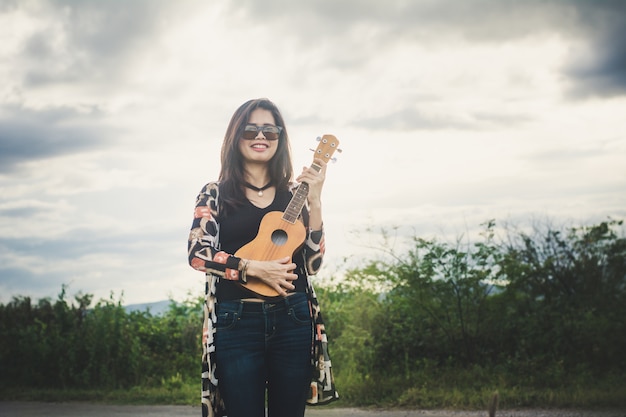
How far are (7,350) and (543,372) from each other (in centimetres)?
842

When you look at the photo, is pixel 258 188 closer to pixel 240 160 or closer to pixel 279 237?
pixel 240 160

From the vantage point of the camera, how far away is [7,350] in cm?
1147

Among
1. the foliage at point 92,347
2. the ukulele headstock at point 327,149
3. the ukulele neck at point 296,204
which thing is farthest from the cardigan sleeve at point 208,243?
the foliage at point 92,347

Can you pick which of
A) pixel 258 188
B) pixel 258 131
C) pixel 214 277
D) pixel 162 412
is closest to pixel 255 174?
pixel 258 188

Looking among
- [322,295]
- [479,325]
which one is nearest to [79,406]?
[322,295]

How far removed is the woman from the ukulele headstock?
1.9 inches

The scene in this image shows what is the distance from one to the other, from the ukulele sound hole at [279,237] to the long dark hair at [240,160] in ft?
0.76

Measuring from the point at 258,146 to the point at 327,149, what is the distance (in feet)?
1.21

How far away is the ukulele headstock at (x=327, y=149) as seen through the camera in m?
3.57

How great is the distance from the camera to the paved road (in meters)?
7.68

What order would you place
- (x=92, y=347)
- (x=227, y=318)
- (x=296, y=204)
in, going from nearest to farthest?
(x=227, y=318) < (x=296, y=204) < (x=92, y=347)

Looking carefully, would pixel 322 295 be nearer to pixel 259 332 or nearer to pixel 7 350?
pixel 7 350

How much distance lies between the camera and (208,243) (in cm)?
321

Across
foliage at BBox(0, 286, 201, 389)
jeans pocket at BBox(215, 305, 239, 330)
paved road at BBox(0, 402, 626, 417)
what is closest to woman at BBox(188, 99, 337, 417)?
jeans pocket at BBox(215, 305, 239, 330)
